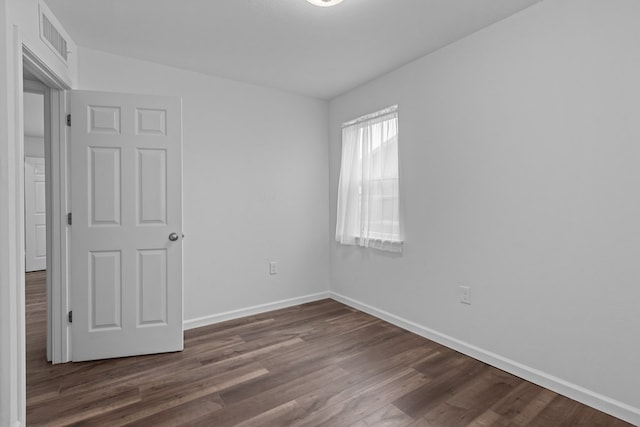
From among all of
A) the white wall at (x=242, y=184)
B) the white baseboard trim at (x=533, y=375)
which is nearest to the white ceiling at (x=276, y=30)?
the white wall at (x=242, y=184)

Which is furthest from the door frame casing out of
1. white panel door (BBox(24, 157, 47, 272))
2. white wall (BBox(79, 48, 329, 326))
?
white panel door (BBox(24, 157, 47, 272))

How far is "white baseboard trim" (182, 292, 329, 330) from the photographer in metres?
3.12

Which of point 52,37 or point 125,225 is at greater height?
point 52,37

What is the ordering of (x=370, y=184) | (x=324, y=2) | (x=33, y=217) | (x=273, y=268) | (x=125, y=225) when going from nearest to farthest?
(x=324, y=2)
(x=125, y=225)
(x=370, y=184)
(x=273, y=268)
(x=33, y=217)

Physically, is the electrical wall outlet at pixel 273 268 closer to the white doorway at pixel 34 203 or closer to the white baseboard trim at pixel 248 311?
the white baseboard trim at pixel 248 311

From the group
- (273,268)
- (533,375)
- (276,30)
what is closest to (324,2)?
(276,30)

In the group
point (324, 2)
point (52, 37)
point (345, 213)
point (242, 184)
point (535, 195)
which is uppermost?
point (324, 2)

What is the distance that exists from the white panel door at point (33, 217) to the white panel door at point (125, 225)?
477 cm

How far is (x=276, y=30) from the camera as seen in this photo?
7.86ft

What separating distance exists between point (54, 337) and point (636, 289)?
3708mm

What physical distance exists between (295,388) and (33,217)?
659 centimetres

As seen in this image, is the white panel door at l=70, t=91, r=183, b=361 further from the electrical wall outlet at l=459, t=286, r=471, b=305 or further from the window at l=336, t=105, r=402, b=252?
the electrical wall outlet at l=459, t=286, r=471, b=305

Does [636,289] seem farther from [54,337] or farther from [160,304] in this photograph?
[54,337]

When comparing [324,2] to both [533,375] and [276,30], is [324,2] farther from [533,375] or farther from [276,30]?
[533,375]
